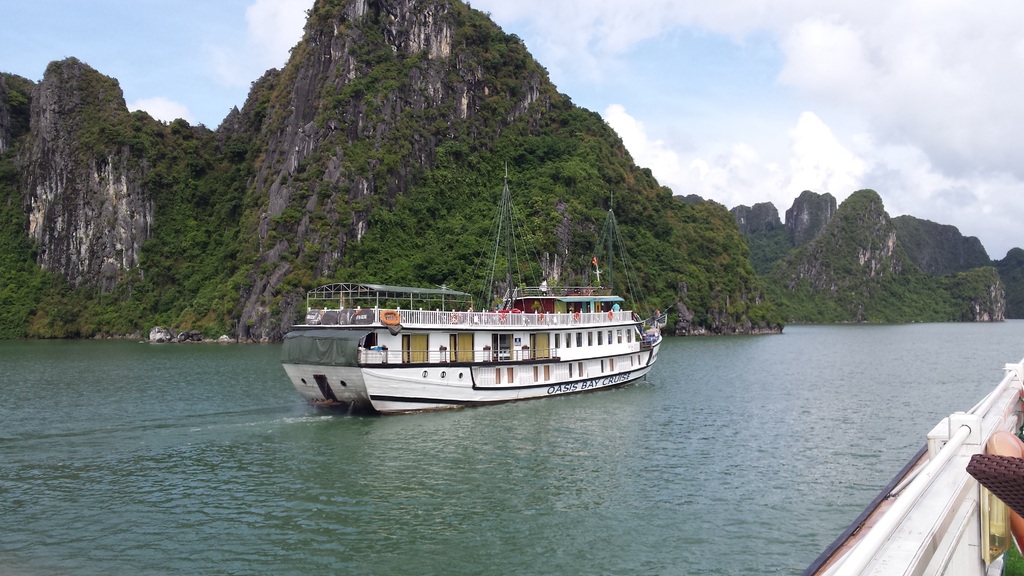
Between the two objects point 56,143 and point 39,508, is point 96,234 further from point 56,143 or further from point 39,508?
point 39,508

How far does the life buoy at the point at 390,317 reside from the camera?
95.5 feet

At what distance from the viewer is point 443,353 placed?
104 feet

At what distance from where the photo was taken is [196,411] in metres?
31.8

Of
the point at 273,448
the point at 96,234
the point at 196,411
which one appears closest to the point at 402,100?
the point at 96,234

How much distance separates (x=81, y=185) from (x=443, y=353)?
123 metres

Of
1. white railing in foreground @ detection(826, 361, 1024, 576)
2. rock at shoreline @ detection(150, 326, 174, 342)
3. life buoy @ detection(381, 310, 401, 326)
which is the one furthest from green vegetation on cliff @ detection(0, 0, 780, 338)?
white railing in foreground @ detection(826, 361, 1024, 576)

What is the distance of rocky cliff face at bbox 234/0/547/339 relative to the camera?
10006cm


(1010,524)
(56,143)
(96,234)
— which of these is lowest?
(1010,524)

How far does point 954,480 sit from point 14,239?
158m

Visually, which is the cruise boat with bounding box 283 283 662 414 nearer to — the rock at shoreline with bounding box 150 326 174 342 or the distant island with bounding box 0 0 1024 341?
the distant island with bounding box 0 0 1024 341

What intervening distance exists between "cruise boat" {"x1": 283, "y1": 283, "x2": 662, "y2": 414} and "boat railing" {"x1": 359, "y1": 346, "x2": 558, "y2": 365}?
44 mm

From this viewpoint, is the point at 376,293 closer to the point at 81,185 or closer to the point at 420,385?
the point at 420,385

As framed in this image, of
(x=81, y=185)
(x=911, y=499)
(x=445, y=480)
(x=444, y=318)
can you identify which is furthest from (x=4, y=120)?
(x=911, y=499)

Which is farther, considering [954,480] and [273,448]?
[273,448]
